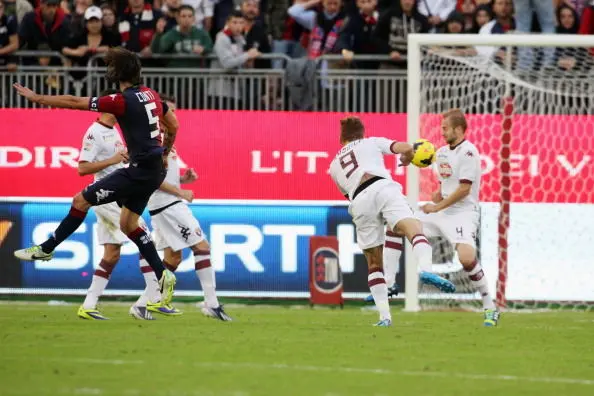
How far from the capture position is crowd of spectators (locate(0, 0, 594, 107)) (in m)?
19.2

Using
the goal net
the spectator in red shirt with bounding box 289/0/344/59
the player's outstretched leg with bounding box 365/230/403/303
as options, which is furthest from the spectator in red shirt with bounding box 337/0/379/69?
the player's outstretched leg with bounding box 365/230/403/303

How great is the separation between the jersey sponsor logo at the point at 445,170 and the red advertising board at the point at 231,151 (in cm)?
311

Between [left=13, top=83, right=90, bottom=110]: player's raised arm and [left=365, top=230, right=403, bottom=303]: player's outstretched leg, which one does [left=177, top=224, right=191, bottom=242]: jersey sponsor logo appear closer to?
[left=365, top=230, right=403, bottom=303]: player's outstretched leg

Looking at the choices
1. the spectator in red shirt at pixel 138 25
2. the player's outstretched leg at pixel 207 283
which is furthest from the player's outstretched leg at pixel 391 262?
the spectator in red shirt at pixel 138 25

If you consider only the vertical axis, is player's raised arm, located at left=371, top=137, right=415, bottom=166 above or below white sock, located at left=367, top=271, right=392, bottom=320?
above

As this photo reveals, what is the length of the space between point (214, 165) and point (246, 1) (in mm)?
2894

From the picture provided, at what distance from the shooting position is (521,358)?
416 inches

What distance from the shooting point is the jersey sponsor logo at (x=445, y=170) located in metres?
14.6

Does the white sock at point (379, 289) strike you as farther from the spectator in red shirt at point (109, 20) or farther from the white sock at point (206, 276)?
the spectator in red shirt at point (109, 20)

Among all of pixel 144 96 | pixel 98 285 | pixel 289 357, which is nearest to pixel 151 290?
pixel 98 285

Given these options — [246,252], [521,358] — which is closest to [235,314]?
[246,252]

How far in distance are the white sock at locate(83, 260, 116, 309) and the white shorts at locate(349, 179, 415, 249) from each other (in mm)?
2709

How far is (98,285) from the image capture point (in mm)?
13812

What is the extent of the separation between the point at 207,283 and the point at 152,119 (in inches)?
81.3
